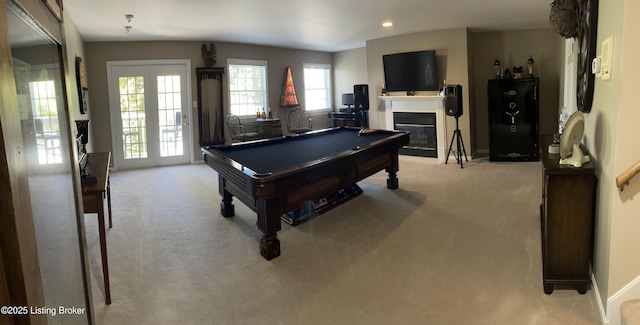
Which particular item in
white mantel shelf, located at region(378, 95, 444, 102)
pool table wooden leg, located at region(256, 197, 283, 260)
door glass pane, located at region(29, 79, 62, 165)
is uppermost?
white mantel shelf, located at region(378, 95, 444, 102)

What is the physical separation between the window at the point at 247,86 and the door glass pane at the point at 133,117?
158 centimetres

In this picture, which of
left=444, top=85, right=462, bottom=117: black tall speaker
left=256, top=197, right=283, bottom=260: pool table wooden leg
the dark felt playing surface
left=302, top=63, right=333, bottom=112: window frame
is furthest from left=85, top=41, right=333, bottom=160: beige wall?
left=256, top=197, right=283, bottom=260: pool table wooden leg

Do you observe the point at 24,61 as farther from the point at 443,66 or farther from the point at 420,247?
the point at 443,66

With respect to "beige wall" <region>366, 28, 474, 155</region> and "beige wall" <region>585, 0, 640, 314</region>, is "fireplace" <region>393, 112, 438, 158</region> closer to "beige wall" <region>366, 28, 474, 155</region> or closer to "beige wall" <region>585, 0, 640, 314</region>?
"beige wall" <region>366, 28, 474, 155</region>

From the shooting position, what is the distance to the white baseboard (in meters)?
2.02

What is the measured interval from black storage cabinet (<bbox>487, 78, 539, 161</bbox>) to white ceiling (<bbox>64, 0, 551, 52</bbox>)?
985 mm

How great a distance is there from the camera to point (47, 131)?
134 cm

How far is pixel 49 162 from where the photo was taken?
4.33 ft

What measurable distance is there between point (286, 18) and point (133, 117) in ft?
11.5

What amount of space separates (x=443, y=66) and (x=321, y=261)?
490cm

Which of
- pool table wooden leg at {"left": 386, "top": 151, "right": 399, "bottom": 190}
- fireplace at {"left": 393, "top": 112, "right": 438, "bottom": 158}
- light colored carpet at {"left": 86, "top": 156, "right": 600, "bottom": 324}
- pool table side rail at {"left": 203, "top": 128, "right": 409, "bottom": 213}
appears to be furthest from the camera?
fireplace at {"left": 393, "top": 112, "right": 438, "bottom": 158}

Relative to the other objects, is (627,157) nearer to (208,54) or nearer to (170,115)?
(208,54)

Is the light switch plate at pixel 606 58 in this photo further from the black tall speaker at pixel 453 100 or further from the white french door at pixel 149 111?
the white french door at pixel 149 111

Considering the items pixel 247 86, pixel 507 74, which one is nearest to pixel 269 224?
pixel 507 74
